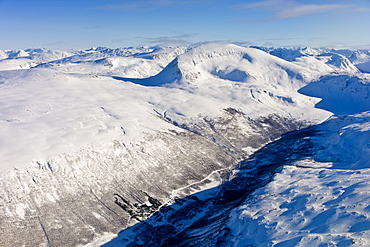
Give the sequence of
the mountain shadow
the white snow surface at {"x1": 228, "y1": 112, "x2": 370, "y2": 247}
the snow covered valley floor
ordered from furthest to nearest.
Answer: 1. the mountain shadow
2. the snow covered valley floor
3. the white snow surface at {"x1": 228, "y1": 112, "x2": 370, "y2": 247}

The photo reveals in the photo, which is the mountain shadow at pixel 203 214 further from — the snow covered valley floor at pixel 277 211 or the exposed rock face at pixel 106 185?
the exposed rock face at pixel 106 185

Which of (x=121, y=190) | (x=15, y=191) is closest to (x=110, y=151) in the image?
(x=121, y=190)

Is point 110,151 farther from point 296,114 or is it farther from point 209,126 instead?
point 296,114

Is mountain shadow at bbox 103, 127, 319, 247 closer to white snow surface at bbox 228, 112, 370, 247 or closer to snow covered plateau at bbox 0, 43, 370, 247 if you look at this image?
snow covered plateau at bbox 0, 43, 370, 247

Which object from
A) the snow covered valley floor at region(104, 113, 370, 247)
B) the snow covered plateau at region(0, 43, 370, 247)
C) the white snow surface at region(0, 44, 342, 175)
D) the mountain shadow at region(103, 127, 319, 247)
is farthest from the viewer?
the white snow surface at region(0, 44, 342, 175)

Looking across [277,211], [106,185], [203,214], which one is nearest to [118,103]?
[106,185]

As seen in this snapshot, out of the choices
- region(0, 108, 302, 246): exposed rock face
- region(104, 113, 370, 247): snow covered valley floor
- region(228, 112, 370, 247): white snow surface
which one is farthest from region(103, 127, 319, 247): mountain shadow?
region(228, 112, 370, 247): white snow surface
